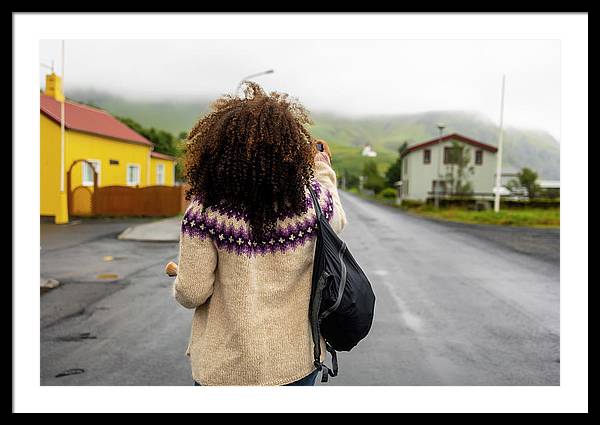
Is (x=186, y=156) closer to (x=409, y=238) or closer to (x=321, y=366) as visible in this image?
(x=321, y=366)

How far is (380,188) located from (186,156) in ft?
140

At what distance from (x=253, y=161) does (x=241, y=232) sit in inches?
7.5

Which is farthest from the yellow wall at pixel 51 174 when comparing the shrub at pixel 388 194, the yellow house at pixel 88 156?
the shrub at pixel 388 194

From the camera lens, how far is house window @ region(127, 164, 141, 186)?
63.9 ft

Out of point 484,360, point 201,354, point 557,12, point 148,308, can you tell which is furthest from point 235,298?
point 148,308

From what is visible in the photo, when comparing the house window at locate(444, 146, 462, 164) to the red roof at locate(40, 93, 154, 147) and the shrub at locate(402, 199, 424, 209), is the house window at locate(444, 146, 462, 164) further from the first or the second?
the red roof at locate(40, 93, 154, 147)

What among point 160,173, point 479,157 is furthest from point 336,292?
point 479,157

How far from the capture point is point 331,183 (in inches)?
69.6

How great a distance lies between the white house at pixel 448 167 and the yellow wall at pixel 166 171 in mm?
12699

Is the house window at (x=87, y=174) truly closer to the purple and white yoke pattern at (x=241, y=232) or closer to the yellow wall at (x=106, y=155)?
the yellow wall at (x=106, y=155)

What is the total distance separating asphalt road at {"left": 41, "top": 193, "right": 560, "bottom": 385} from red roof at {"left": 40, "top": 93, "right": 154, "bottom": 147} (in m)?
6.51

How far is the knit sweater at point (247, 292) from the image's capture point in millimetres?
1549

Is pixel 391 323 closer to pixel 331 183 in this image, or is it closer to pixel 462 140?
pixel 331 183

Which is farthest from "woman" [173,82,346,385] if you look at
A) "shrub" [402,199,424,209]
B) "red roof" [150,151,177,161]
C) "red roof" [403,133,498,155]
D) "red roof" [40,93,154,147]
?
"red roof" [403,133,498,155]
